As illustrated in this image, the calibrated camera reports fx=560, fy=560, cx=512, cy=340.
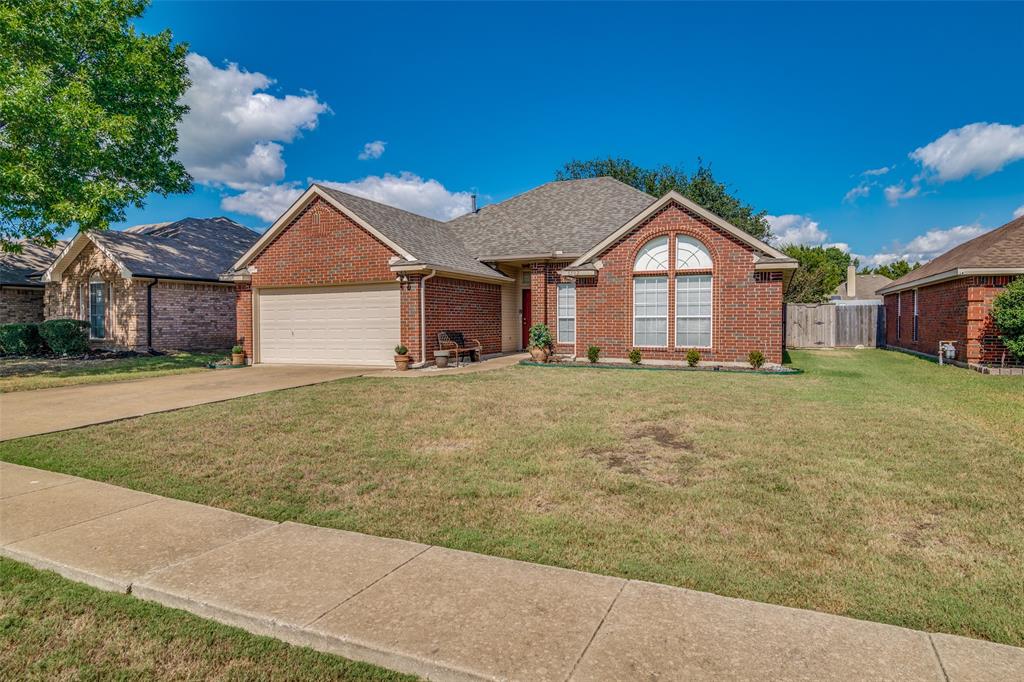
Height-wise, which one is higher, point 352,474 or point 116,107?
point 116,107

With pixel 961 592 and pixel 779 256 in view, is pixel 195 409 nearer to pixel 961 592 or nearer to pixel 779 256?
pixel 961 592

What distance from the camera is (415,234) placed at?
18.1 meters

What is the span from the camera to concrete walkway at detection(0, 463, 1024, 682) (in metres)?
2.64

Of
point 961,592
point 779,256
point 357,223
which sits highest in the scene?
point 357,223

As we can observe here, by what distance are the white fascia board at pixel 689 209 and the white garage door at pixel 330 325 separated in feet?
19.4

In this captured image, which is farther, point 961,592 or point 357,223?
point 357,223

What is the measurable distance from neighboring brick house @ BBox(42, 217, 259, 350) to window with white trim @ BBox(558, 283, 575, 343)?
13.9 meters

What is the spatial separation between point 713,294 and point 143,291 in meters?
19.8

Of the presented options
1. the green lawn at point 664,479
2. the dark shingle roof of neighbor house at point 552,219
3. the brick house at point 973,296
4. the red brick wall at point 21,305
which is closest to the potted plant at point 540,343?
the dark shingle roof of neighbor house at point 552,219

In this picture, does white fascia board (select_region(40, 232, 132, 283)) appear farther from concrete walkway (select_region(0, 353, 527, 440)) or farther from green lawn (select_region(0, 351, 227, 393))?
concrete walkway (select_region(0, 353, 527, 440))

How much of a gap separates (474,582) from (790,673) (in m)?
1.76

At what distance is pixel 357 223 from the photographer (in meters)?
16.4

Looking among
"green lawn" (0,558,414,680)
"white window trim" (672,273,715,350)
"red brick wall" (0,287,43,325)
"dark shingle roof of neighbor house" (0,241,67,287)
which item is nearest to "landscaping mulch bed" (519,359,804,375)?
"white window trim" (672,273,715,350)

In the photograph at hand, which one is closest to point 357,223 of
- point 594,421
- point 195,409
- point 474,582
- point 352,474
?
point 195,409
